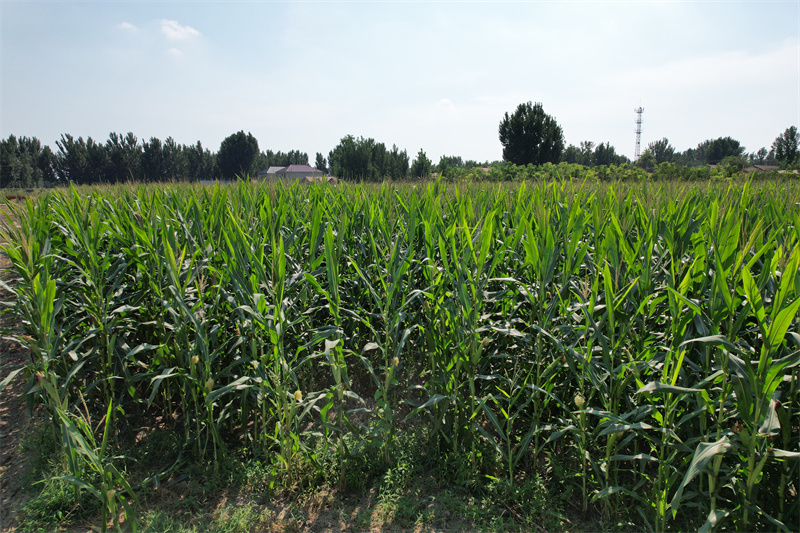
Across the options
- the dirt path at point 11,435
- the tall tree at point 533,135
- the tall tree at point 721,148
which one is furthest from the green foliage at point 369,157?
the tall tree at point 721,148

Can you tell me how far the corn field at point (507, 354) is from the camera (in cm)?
167

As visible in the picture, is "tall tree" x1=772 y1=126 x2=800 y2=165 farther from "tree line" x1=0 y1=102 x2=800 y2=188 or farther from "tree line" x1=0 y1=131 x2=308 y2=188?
"tree line" x1=0 y1=131 x2=308 y2=188

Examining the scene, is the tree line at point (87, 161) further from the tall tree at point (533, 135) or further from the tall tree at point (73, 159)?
the tall tree at point (533, 135)

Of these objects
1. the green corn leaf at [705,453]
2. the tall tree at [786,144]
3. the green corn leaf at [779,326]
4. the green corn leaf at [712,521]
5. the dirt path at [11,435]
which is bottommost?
the dirt path at [11,435]

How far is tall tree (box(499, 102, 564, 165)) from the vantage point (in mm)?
38688

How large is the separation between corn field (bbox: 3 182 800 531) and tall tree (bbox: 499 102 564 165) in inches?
1550

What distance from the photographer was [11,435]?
280 centimetres

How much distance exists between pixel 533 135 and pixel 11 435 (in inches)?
1656

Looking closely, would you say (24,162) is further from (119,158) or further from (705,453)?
(705,453)

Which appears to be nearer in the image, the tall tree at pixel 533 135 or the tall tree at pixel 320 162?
the tall tree at pixel 533 135

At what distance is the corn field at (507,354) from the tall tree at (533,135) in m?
39.4

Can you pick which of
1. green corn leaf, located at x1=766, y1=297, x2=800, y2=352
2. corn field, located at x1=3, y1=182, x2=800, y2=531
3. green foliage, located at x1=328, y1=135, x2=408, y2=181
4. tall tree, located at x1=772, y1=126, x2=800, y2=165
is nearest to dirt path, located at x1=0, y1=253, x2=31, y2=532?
corn field, located at x1=3, y1=182, x2=800, y2=531

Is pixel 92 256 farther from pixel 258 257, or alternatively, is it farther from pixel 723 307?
pixel 723 307

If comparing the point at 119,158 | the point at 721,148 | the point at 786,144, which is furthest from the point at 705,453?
the point at 721,148
